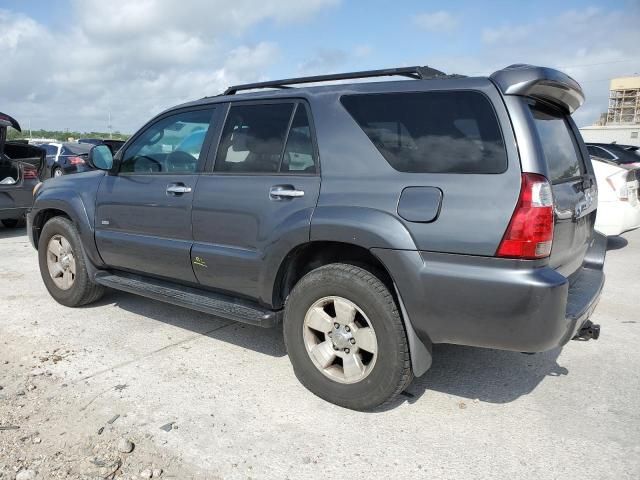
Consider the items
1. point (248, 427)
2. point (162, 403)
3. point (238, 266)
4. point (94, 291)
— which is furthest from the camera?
point (94, 291)

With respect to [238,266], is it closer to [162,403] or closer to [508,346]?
[162,403]

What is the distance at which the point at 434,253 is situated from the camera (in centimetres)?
273

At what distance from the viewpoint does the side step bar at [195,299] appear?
3.46 m

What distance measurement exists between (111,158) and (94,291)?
124cm

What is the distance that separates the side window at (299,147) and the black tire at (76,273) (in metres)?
2.38

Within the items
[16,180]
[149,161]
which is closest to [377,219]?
[149,161]

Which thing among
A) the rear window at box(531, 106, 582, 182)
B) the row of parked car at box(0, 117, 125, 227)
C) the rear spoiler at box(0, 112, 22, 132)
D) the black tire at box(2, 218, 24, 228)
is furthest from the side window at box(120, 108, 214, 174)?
the black tire at box(2, 218, 24, 228)

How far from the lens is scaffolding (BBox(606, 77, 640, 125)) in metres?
48.4

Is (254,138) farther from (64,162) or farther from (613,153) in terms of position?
(64,162)

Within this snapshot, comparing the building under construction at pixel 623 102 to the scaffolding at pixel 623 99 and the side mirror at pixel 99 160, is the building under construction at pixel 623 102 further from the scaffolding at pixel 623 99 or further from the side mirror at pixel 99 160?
the side mirror at pixel 99 160

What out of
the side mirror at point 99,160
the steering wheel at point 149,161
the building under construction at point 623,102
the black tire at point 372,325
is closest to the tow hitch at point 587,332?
the black tire at point 372,325

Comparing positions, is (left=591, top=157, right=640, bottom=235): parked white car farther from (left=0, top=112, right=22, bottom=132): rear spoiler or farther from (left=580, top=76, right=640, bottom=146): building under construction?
(left=580, top=76, right=640, bottom=146): building under construction

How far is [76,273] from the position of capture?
15.8ft

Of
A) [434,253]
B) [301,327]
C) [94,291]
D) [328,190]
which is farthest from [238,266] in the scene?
[94,291]
